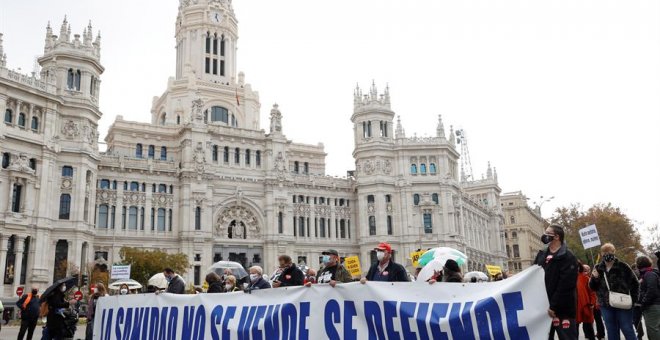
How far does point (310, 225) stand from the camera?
236 ft

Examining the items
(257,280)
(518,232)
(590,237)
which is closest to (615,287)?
(257,280)

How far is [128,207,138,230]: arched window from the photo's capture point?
61.8 metres

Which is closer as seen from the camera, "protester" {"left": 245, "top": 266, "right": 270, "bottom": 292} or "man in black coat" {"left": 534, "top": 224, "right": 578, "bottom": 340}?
"man in black coat" {"left": 534, "top": 224, "right": 578, "bottom": 340}

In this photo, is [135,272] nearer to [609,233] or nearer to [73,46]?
[73,46]

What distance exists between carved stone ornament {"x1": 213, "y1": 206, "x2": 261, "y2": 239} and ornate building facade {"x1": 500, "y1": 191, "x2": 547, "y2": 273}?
65876 mm

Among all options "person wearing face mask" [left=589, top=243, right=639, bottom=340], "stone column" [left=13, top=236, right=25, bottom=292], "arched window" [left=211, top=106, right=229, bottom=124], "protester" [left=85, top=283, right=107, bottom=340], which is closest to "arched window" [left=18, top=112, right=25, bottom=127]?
"stone column" [left=13, top=236, right=25, bottom=292]

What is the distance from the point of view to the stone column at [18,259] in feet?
157

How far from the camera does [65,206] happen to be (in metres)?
53.6

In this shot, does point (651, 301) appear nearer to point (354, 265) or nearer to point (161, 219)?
point (354, 265)

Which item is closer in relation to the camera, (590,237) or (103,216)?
(590,237)

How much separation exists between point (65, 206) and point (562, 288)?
5303 centimetres

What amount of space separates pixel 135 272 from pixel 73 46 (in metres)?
23.0

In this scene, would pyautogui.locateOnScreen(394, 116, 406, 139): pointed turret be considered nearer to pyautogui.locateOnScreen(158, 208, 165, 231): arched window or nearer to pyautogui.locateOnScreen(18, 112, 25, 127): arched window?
pyautogui.locateOnScreen(158, 208, 165, 231): arched window

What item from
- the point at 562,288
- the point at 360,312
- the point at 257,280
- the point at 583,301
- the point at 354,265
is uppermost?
the point at 354,265
